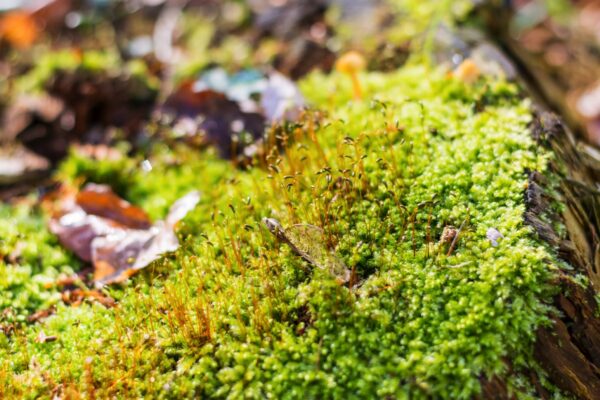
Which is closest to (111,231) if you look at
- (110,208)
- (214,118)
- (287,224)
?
(110,208)

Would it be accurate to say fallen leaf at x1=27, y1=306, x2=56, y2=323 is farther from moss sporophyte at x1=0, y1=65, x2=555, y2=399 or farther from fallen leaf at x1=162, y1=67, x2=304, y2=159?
fallen leaf at x1=162, y1=67, x2=304, y2=159

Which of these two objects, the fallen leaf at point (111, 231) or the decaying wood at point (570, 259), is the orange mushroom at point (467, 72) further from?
the fallen leaf at point (111, 231)

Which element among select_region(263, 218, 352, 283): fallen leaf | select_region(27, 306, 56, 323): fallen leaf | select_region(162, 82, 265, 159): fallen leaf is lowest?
select_region(27, 306, 56, 323): fallen leaf

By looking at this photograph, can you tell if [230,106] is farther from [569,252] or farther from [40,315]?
[569,252]

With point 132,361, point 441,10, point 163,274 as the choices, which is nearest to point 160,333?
point 132,361

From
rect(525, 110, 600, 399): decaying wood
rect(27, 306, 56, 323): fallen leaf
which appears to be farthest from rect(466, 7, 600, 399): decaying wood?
rect(27, 306, 56, 323): fallen leaf

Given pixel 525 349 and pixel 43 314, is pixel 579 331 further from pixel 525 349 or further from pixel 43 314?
A: pixel 43 314
